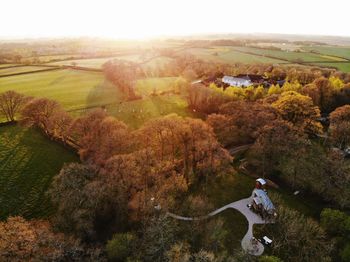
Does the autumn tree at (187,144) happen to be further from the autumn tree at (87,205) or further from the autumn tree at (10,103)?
the autumn tree at (10,103)

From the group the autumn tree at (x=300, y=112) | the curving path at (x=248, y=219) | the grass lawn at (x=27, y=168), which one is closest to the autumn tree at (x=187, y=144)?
the curving path at (x=248, y=219)

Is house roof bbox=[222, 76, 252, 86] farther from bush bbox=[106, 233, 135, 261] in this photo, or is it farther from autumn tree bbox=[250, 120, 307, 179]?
bush bbox=[106, 233, 135, 261]

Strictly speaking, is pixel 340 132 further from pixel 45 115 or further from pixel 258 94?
pixel 45 115

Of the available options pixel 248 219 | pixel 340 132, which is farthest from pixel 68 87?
pixel 340 132

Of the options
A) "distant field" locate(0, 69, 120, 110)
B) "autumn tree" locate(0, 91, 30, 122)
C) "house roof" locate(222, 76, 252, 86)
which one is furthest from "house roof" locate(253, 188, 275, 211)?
"house roof" locate(222, 76, 252, 86)

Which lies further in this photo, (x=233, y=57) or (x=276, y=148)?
(x=233, y=57)
